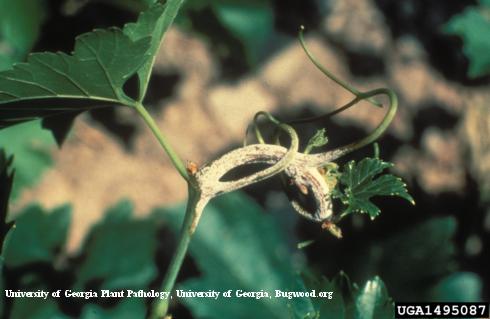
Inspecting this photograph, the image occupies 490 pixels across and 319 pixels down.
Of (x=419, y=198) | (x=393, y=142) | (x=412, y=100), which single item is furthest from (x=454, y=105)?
(x=419, y=198)

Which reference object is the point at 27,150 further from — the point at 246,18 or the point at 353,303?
the point at 353,303

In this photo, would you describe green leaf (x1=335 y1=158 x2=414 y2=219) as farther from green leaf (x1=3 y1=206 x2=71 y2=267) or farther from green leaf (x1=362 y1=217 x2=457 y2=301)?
green leaf (x1=3 y1=206 x2=71 y2=267)

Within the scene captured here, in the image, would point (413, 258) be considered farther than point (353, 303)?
Yes

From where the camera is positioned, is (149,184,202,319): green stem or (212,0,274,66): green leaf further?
(212,0,274,66): green leaf

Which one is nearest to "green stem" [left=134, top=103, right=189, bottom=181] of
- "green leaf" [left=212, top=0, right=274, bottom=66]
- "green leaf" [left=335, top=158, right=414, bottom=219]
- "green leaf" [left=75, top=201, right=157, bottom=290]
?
"green leaf" [left=335, top=158, right=414, bottom=219]

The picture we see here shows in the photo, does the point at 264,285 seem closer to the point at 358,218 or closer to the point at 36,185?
the point at 358,218

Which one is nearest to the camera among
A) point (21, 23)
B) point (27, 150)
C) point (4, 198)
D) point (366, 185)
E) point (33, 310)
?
point (366, 185)

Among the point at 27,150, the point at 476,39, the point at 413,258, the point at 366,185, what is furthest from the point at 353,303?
the point at 27,150
